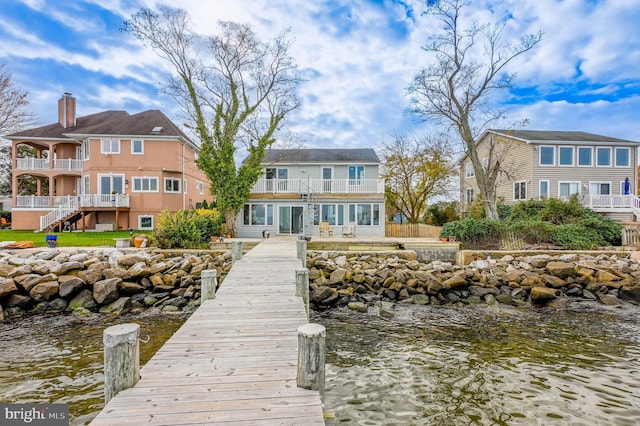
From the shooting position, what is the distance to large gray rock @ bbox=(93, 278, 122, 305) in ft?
33.9

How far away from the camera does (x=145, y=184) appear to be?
23.3 m

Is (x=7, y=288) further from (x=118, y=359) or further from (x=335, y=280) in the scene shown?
(x=335, y=280)

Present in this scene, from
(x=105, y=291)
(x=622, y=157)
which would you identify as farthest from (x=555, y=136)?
(x=105, y=291)

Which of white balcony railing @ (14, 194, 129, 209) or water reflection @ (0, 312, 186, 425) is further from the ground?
white balcony railing @ (14, 194, 129, 209)

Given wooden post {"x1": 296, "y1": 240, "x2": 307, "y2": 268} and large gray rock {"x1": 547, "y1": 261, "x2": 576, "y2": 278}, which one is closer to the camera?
wooden post {"x1": 296, "y1": 240, "x2": 307, "y2": 268}

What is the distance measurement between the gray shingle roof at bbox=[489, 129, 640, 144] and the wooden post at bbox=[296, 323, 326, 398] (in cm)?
2569

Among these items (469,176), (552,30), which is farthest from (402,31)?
(469,176)

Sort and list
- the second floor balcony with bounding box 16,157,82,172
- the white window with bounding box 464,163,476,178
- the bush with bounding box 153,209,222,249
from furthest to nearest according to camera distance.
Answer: the white window with bounding box 464,163,476,178
the second floor balcony with bounding box 16,157,82,172
the bush with bounding box 153,209,222,249

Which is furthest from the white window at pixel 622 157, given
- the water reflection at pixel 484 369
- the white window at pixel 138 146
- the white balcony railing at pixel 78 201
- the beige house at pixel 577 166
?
the white balcony railing at pixel 78 201

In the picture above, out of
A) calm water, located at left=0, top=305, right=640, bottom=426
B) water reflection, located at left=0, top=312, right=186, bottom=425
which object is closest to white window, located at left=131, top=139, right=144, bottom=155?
water reflection, located at left=0, top=312, right=186, bottom=425

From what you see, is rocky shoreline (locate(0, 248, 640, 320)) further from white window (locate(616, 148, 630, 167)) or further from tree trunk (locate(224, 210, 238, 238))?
white window (locate(616, 148, 630, 167))

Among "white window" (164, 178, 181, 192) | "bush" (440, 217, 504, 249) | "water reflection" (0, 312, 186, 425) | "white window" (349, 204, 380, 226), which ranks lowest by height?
"water reflection" (0, 312, 186, 425)

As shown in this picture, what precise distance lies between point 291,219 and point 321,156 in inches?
216

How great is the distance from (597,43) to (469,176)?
13.7 m
